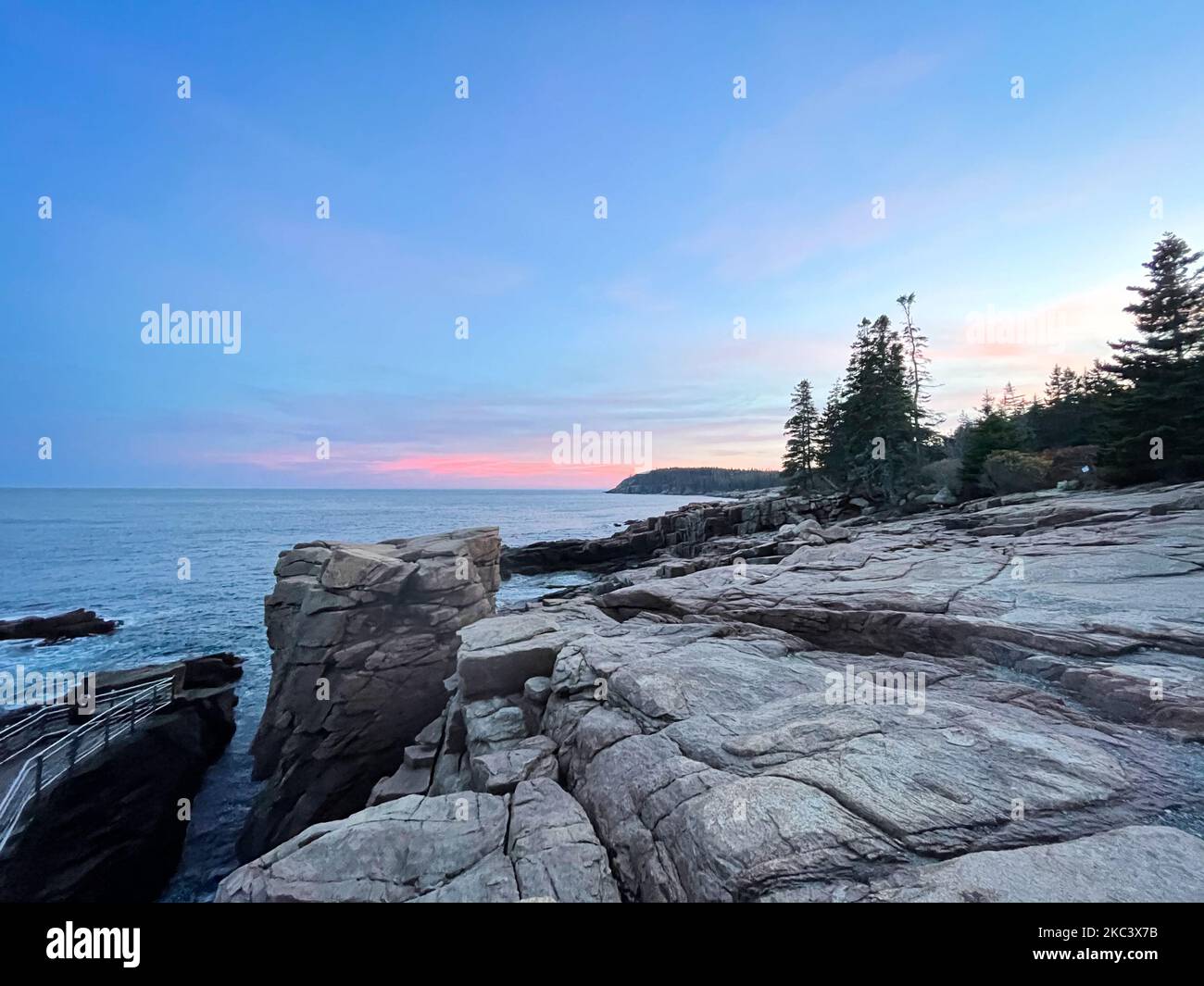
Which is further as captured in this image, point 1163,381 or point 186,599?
point 186,599

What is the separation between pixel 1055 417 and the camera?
50.5m

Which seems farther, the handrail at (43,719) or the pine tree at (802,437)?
the pine tree at (802,437)

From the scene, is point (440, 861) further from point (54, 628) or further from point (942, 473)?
point (942, 473)

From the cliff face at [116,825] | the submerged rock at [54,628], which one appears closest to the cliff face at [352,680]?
the cliff face at [116,825]

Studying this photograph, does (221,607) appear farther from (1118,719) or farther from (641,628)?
(1118,719)

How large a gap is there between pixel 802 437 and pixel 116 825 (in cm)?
6382

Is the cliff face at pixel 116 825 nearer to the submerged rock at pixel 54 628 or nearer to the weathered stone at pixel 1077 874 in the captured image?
the weathered stone at pixel 1077 874

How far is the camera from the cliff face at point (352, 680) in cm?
1446

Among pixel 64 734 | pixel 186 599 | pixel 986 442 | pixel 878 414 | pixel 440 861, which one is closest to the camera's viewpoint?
pixel 440 861

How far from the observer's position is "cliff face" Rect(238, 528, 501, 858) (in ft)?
47.4

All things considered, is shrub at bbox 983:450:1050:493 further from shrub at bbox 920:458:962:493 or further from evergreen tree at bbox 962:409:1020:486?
shrub at bbox 920:458:962:493

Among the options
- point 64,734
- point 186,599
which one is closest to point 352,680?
point 64,734

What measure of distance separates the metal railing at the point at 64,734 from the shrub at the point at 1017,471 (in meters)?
50.5

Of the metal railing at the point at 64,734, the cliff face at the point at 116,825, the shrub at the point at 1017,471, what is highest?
the shrub at the point at 1017,471
